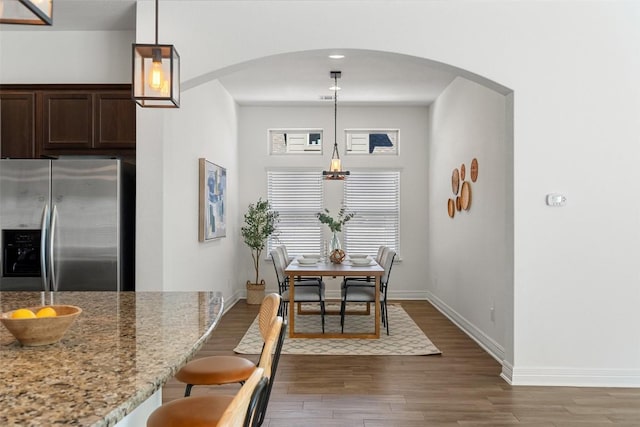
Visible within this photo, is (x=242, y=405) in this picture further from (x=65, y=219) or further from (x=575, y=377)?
(x=575, y=377)

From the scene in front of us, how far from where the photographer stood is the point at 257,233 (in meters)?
7.96

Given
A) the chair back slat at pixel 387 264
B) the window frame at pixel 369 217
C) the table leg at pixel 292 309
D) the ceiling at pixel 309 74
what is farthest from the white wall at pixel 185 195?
the chair back slat at pixel 387 264

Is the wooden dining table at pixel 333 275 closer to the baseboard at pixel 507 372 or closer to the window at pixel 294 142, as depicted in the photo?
the baseboard at pixel 507 372

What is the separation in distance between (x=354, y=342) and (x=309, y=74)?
3250 millimetres

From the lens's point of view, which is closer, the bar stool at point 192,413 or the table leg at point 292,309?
the bar stool at point 192,413

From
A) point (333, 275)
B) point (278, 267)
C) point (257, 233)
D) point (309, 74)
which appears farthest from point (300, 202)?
point (333, 275)

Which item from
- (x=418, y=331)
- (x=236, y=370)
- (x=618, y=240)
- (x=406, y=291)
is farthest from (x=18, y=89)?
(x=406, y=291)

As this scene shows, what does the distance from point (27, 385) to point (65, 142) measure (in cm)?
367

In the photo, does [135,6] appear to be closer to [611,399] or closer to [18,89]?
[18,89]

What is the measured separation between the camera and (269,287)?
8.33 meters

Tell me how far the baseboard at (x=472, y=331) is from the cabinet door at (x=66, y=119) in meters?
4.13

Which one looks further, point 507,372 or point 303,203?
point 303,203

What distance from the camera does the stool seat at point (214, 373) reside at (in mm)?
2225

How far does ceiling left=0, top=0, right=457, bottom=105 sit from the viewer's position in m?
4.18
